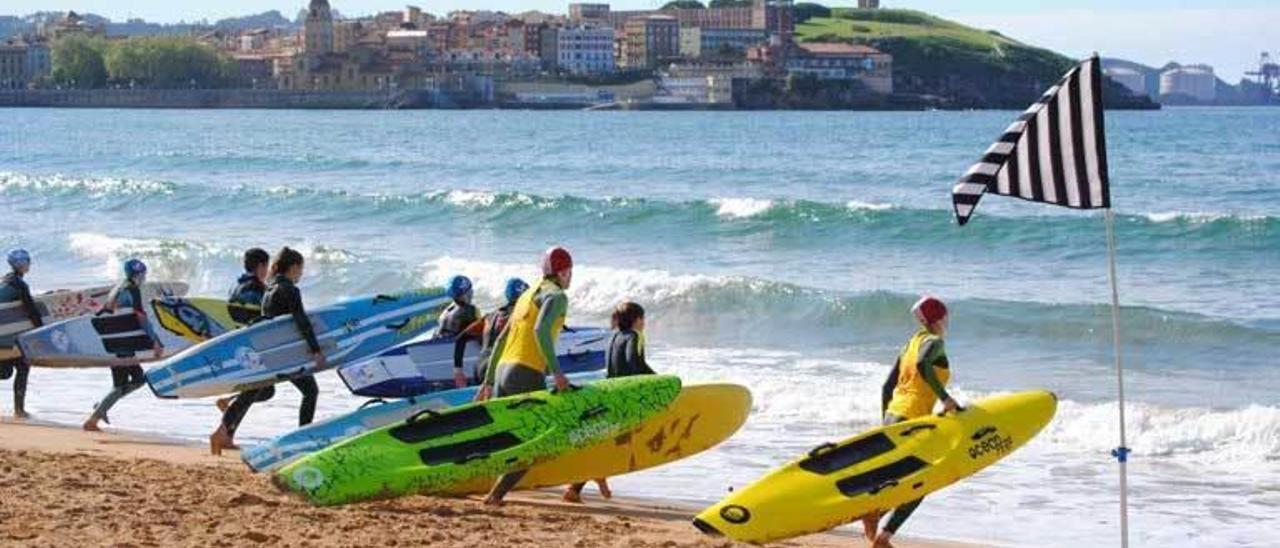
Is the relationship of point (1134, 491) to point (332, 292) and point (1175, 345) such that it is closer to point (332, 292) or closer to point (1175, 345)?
point (1175, 345)

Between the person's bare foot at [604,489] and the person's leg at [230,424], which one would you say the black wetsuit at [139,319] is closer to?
the person's leg at [230,424]

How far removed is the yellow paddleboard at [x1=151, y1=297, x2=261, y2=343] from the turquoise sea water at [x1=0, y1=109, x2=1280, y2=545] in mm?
654

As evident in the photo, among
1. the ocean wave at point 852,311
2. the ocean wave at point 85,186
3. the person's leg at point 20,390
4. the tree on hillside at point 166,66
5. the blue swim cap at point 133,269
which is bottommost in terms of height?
the tree on hillside at point 166,66

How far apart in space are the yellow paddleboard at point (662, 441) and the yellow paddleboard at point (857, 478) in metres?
1.45

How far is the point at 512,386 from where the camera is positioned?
11.0 metres

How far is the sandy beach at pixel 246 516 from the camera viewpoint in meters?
9.42

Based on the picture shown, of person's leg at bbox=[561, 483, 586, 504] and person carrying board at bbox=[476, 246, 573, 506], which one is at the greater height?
person carrying board at bbox=[476, 246, 573, 506]

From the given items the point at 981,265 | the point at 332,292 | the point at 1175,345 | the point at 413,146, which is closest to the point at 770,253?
the point at 981,265

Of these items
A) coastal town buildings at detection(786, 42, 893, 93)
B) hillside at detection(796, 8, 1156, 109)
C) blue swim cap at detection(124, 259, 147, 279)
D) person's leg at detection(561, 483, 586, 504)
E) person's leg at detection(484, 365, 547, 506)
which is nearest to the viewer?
person's leg at detection(484, 365, 547, 506)

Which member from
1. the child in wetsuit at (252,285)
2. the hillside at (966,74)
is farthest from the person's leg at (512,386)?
the hillside at (966,74)

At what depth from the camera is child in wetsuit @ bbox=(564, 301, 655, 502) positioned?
1153 centimetres

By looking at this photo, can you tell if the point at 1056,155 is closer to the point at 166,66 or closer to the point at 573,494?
the point at 573,494

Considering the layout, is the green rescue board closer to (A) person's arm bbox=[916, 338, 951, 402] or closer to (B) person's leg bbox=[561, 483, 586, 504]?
(B) person's leg bbox=[561, 483, 586, 504]

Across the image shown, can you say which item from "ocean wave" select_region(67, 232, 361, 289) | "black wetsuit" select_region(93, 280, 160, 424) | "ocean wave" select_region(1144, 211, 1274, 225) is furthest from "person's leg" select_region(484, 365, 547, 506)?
"ocean wave" select_region(1144, 211, 1274, 225)
